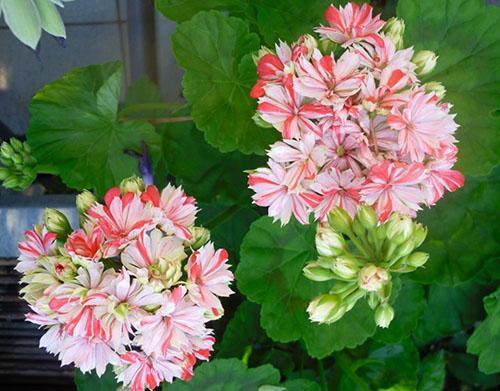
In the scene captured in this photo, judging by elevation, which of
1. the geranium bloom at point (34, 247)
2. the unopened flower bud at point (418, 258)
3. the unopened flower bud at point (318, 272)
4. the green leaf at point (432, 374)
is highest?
the unopened flower bud at point (418, 258)

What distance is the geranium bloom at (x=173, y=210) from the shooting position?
0.91 meters

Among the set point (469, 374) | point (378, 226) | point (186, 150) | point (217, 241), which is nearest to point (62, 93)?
point (186, 150)

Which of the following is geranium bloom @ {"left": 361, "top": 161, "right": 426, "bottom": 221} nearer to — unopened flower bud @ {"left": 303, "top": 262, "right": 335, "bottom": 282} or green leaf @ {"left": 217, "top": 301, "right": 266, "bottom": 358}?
unopened flower bud @ {"left": 303, "top": 262, "right": 335, "bottom": 282}

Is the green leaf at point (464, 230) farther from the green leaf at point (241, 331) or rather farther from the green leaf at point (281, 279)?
the green leaf at point (241, 331)

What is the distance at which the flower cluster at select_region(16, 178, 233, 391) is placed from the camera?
0.83 m

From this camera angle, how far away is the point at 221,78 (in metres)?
1.13

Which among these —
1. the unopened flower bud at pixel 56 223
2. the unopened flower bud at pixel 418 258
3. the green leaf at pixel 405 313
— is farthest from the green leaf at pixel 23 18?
the green leaf at pixel 405 313

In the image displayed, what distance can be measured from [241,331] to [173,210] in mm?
527

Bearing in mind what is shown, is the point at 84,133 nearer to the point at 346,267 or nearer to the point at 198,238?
the point at 198,238

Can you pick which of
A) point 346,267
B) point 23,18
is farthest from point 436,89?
point 23,18

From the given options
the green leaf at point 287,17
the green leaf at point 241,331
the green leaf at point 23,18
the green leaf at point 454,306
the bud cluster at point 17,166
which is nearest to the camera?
the green leaf at point 23,18

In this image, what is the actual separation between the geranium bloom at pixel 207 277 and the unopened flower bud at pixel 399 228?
23cm

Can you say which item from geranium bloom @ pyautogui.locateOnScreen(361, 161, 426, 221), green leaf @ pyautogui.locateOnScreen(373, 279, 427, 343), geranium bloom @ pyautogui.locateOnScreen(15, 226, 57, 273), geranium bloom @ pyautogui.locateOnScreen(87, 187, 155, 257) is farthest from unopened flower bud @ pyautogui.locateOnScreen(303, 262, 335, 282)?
green leaf @ pyautogui.locateOnScreen(373, 279, 427, 343)

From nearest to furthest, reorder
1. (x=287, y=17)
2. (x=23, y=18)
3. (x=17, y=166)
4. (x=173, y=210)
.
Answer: (x=173, y=210)
(x=23, y=18)
(x=287, y=17)
(x=17, y=166)
